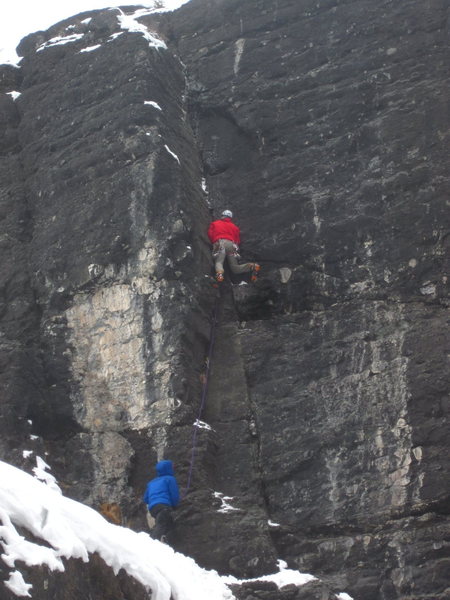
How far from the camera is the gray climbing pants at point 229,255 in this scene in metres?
13.5

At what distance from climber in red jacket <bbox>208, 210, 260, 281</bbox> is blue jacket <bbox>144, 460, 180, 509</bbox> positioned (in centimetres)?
329

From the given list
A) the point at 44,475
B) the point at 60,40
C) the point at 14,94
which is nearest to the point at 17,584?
the point at 44,475

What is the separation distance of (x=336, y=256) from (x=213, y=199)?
2408 millimetres

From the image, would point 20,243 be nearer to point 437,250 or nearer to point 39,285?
point 39,285

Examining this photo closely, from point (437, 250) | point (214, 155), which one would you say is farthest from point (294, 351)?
point (214, 155)

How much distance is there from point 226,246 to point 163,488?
13.7ft

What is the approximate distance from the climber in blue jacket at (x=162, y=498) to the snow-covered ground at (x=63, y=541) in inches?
56.8

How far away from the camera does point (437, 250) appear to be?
42.4 feet

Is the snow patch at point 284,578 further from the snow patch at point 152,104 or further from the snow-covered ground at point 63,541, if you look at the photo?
the snow patch at point 152,104

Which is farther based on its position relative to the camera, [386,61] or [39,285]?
[386,61]

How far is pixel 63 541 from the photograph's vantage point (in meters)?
7.12

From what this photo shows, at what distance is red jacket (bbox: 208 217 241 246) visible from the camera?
13.7 metres

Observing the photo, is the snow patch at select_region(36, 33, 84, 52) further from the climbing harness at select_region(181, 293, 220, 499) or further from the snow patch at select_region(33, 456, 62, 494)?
the snow patch at select_region(33, 456, 62, 494)

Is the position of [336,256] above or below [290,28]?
below
